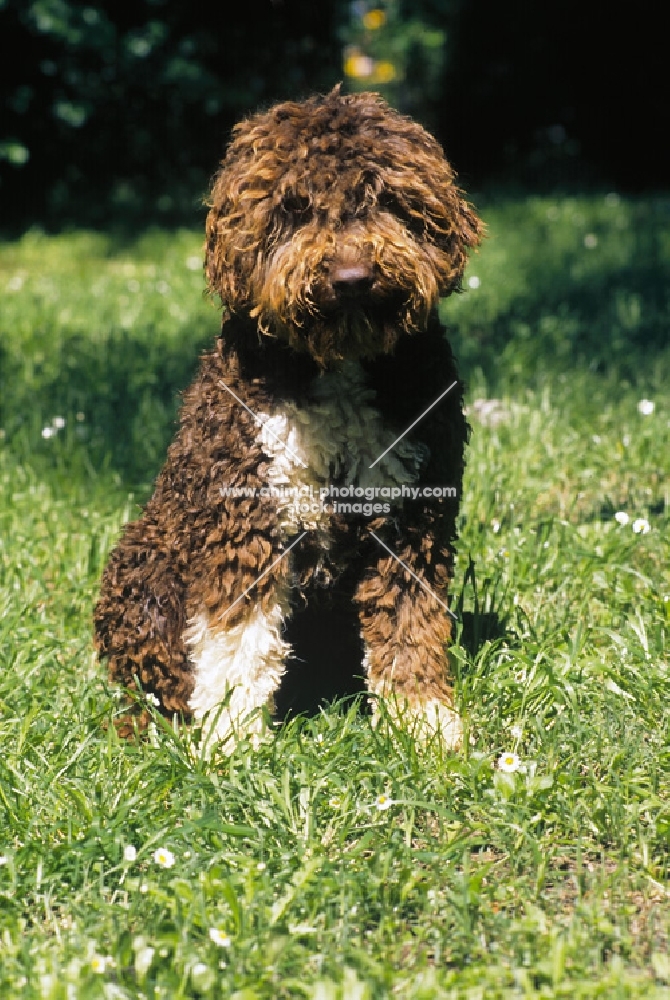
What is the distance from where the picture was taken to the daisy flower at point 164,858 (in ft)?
8.17

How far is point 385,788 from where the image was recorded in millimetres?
2814

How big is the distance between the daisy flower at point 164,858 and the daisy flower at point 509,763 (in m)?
0.84

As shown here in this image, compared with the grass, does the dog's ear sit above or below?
above

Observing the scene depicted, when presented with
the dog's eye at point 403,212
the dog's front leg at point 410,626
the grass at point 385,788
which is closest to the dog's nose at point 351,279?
the dog's eye at point 403,212

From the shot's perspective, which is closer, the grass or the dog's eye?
the grass

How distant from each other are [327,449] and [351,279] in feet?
1.58

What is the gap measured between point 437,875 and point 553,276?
567 centimetres

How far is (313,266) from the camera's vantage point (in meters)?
2.59

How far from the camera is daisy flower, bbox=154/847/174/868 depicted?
249cm

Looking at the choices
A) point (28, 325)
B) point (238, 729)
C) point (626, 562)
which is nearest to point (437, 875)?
point (238, 729)

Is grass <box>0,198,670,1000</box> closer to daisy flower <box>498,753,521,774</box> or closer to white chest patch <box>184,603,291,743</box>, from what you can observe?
daisy flower <box>498,753,521,774</box>

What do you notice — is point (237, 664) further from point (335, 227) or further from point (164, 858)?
point (335, 227)

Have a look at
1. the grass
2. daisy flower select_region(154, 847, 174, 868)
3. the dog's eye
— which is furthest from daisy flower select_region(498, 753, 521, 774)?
the dog's eye

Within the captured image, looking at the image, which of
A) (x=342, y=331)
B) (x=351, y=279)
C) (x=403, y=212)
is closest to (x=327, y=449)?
(x=342, y=331)
